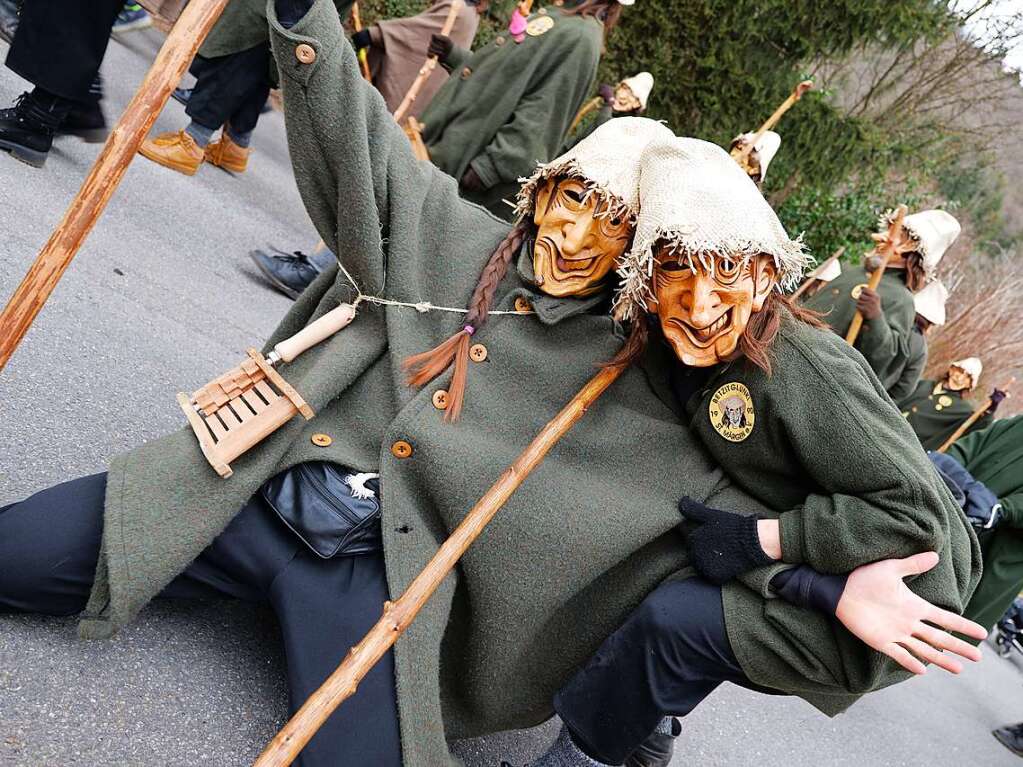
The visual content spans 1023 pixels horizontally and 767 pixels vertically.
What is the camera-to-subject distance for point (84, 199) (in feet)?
5.65

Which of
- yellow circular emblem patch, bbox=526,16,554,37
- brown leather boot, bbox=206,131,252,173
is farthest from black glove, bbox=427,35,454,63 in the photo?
brown leather boot, bbox=206,131,252,173

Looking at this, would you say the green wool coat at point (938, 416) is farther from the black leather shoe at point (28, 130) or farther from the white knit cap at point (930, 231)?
the black leather shoe at point (28, 130)

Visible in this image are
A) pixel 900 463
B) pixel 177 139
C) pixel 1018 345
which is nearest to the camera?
pixel 900 463

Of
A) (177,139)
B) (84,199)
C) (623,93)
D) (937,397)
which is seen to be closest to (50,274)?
(84,199)

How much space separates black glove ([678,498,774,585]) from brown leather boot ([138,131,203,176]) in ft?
12.6

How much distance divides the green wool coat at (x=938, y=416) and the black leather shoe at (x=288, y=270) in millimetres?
4338

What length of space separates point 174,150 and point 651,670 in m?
4.02

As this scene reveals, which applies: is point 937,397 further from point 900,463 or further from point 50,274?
point 50,274

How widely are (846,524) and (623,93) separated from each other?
3.61 m

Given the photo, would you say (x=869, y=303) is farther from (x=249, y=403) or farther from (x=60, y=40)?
(x=60, y=40)

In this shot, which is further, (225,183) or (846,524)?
(225,183)

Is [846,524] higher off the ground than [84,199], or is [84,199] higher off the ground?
[846,524]

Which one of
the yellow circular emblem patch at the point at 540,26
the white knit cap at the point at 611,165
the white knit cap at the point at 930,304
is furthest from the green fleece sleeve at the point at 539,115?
the white knit cap at the point at 930,304

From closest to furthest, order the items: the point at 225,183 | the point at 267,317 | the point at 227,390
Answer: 1. the point at 227,390
2. the point at 267,317
3. the point at 225,183
